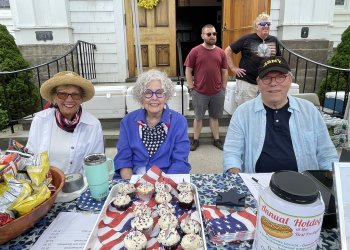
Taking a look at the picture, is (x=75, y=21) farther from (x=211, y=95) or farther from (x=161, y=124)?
(x=161, y=124)

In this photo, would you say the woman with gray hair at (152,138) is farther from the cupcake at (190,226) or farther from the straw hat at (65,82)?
the cupcake at (190,226)

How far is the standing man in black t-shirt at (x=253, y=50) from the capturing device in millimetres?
3533

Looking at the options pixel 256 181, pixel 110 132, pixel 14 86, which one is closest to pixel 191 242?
pixel 256 181

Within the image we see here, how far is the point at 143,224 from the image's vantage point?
3.07ft

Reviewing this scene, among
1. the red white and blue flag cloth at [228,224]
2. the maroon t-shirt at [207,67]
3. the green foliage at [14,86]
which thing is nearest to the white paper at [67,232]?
the red white and blue flag cloth at [228,224]

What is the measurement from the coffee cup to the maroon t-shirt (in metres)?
2.90

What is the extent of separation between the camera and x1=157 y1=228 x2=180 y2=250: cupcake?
86 centimetres

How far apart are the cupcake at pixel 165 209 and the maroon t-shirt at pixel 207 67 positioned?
2985 mm

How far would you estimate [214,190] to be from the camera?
49.0 inches

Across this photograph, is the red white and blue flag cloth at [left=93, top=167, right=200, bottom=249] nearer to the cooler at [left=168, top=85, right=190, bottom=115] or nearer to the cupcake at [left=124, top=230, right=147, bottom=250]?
the cupcake at [left=124, top=230, right=147, bottom=250]

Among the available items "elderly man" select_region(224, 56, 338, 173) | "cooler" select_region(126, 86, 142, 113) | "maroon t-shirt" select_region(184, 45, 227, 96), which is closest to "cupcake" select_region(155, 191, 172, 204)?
"elderly man" select_region(224, 56, 338, 173)

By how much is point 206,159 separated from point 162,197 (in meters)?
2.80

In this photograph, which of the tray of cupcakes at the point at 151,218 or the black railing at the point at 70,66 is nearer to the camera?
the tray of cupcakes at the point at 151,218

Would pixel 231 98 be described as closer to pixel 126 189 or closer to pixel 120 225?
pixel 126 189
